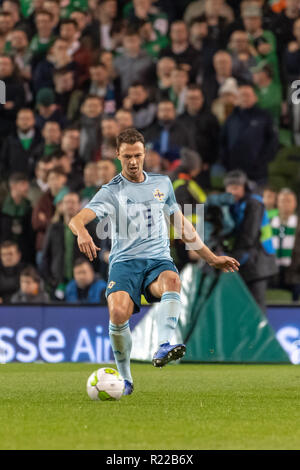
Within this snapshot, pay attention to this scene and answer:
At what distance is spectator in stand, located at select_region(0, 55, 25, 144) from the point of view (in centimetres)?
1563

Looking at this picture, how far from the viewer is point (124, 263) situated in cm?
767

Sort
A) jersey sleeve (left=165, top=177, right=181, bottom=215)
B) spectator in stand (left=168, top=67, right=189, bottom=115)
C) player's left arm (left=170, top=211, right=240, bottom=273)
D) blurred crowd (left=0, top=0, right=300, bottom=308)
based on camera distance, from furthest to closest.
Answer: spectator in stand (left=168, top=67, right=189, bottom=115) → blurred crowd (left=0, top=0, right=300, bottom=308) → jersey sleeve (left=165, top=177, right=181, bottom=215) → player's left arm (left=170, top=211, right=240, bottom=273)

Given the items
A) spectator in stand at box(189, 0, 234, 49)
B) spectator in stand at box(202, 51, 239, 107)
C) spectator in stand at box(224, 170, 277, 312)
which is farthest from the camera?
spectator in stand at box(189, 0, 234, 49)

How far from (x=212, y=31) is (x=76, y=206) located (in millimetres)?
3806

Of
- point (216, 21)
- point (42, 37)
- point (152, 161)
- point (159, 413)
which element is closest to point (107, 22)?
point (42, 37)

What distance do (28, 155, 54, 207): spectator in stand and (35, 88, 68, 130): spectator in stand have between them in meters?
1.01

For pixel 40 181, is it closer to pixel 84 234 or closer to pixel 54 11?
pixel 54 11

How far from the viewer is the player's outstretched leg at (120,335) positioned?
7.41 meters

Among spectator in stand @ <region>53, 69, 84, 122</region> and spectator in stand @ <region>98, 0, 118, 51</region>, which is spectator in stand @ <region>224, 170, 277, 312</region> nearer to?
spectator in stand @ <region>53, 69, 84, 122</region>

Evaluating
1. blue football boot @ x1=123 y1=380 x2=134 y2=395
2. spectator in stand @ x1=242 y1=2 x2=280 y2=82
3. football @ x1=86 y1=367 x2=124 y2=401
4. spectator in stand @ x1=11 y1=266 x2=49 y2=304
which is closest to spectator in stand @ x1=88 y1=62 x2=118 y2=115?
spectator in stand @ x1=242 y1=2 x2=280 y2=82

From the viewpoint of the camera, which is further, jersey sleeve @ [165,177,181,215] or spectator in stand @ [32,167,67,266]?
spectator in stand @ [32,167,67,266]

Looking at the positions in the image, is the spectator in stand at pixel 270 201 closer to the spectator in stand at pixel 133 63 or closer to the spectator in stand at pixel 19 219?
the spectator in stand at pixel 133 63
